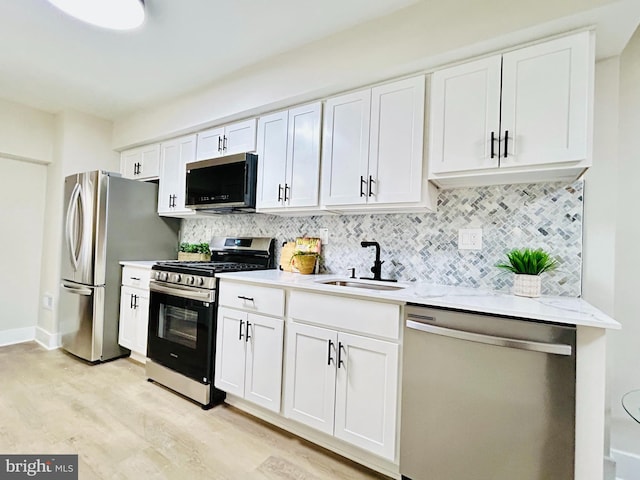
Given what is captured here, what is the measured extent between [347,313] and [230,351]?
3.23ft

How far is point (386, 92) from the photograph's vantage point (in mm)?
1982

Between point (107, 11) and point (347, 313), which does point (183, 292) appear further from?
point (107, 11)

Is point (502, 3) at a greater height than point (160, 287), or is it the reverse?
point (502, 3)

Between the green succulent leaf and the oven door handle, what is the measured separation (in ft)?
6.27

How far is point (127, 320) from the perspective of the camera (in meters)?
3.07

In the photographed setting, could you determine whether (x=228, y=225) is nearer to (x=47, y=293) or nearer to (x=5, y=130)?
(x=47, y=293)

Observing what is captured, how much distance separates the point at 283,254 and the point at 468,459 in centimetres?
184

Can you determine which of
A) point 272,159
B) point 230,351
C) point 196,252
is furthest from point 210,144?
point 230,351

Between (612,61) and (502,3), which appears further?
(612,61)

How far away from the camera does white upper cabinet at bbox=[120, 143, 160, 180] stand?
3480 mm

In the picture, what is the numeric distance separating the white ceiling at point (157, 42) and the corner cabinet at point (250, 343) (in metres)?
1.70

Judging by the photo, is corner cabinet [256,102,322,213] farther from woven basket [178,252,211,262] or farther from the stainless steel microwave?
woven basket [178,252,211,262]

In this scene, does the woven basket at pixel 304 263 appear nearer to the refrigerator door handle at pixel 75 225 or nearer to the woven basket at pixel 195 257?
the woven basket at pixel 195 257

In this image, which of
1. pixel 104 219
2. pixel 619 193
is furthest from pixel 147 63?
pixel 619 193
